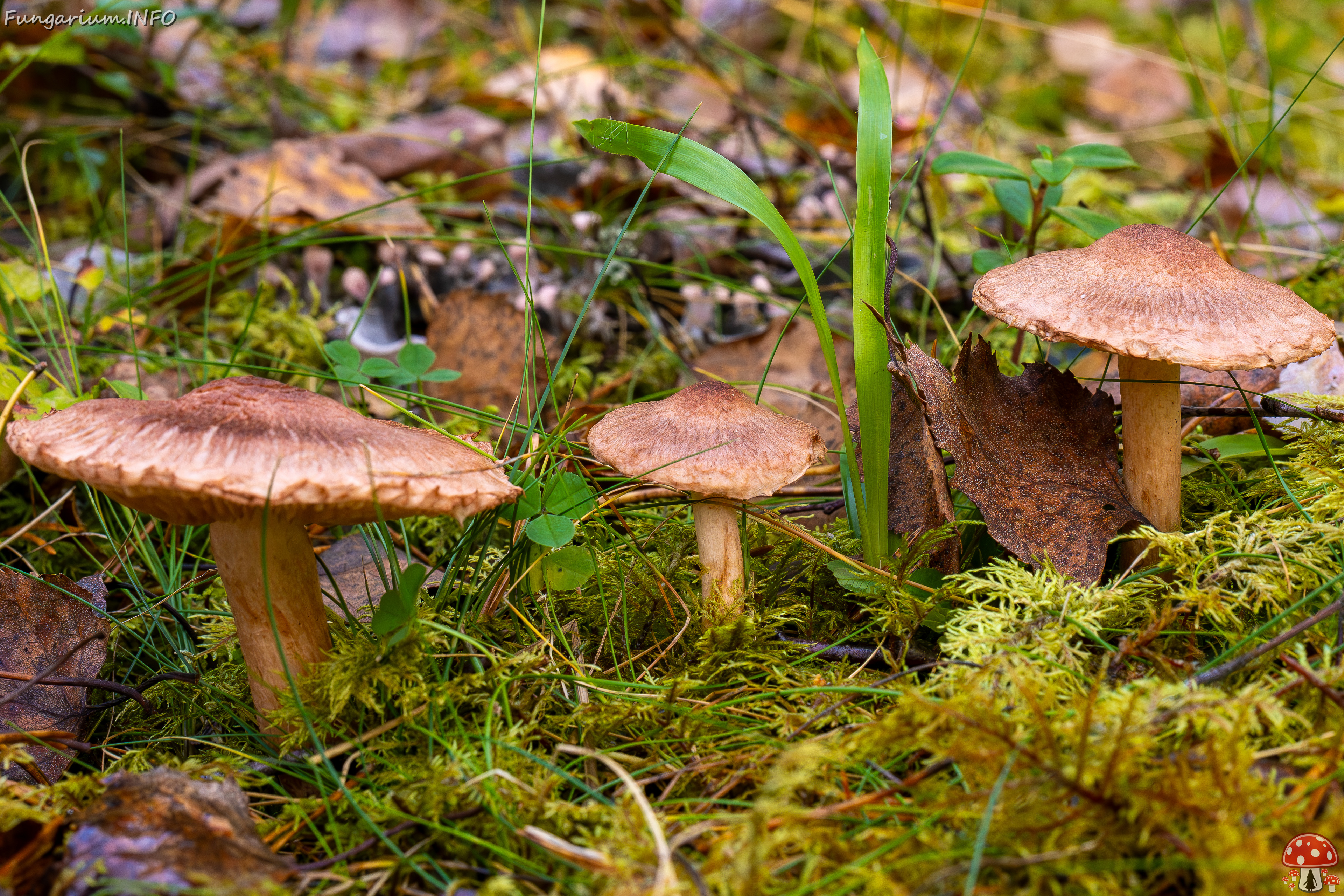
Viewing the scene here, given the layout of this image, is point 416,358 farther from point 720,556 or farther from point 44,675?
point 44,675

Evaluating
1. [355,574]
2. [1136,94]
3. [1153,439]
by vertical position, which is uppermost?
[1136,94]

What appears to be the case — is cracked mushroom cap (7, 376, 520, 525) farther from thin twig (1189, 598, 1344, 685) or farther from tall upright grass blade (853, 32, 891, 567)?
thin twig (1189, 598, 1344, 685)

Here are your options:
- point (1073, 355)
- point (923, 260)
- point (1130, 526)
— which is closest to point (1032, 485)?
point (1130, 526)

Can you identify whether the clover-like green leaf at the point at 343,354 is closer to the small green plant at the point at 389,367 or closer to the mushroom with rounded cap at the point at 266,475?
the small green plant at the point at 389,367

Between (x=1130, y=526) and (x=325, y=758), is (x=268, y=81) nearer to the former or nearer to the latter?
(x=325, y=758)

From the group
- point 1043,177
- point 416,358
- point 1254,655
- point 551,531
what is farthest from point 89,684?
point 1043,177
